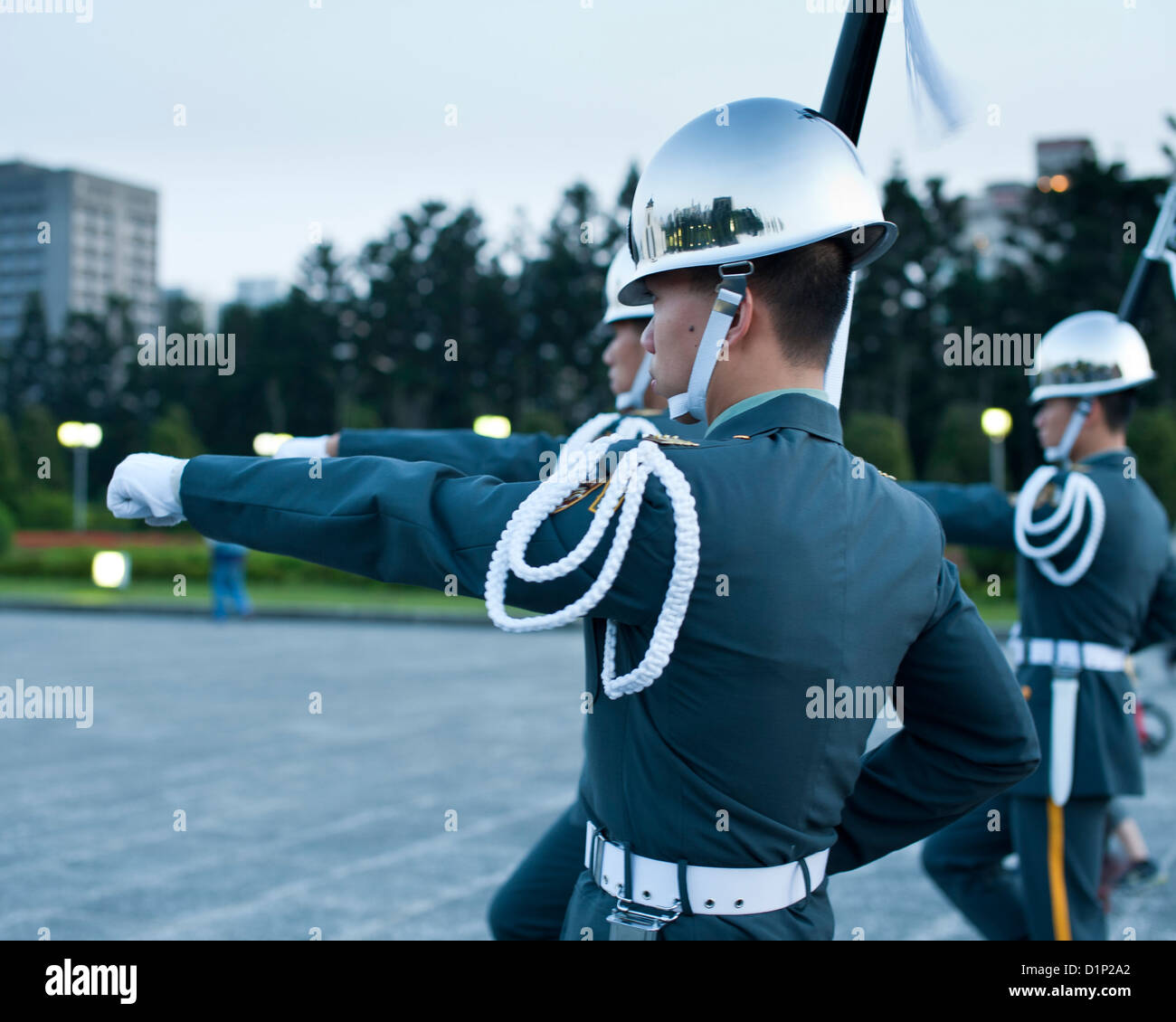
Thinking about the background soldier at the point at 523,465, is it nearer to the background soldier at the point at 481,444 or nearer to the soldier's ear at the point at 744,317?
the background soldier at the point at 481,444

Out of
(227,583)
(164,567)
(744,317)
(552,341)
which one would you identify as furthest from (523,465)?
(552,341)

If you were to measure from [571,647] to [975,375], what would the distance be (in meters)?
A: 25.8

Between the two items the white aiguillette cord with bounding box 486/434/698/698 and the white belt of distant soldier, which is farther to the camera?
the white belt of distant soldier

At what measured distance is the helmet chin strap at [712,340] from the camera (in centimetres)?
165

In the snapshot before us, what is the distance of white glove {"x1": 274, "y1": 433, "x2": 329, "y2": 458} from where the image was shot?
2369 millimetres

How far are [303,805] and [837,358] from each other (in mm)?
4806

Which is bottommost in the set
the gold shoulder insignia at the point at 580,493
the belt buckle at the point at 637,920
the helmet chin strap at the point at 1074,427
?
the belt buckle at the point at 637,920

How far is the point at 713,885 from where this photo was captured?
1648 mm

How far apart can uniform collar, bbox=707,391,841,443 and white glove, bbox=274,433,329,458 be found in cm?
93

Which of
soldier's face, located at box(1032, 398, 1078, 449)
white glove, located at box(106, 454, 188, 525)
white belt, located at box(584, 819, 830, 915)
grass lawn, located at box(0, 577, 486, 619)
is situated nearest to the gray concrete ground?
soldier's face, located at box(1032, 398, 1078, 449)

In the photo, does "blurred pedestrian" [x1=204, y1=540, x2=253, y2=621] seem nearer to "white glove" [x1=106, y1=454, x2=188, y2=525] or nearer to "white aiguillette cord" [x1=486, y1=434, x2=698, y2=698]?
"white glove" [x1=106, y1=454, x2=188, y2=525]

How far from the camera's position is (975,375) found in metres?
35.7

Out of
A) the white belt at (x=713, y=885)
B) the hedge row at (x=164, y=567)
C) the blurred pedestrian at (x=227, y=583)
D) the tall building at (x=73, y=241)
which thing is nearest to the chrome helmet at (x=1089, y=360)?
the white belt at (x=713, y=885)
